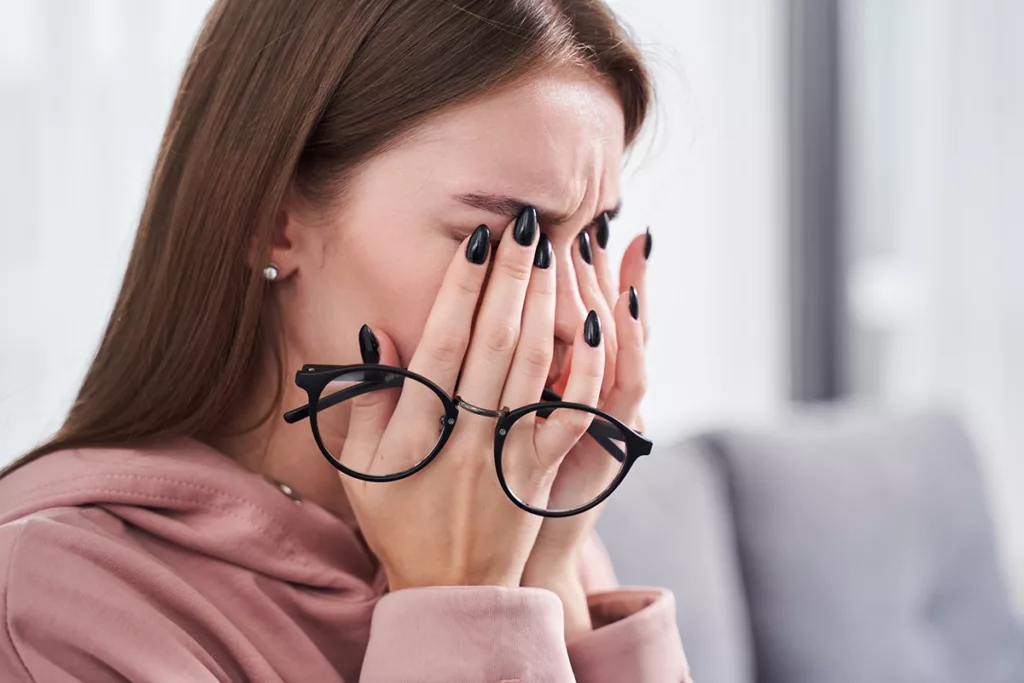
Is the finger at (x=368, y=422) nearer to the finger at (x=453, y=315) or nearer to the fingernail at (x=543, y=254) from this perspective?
the finger at (x=453, y=315)

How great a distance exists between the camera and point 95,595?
83 cm

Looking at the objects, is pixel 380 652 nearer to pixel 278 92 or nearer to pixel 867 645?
pixel 278 92

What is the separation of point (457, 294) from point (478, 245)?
0.05 m

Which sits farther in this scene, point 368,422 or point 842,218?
point 842,218

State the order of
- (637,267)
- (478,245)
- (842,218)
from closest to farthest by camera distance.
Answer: (478,245) < (637,267) < (842,218)

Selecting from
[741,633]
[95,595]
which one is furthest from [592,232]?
[741,633]

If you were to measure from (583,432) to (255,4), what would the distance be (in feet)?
1.64

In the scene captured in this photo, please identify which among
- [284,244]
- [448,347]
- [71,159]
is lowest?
[448,347]

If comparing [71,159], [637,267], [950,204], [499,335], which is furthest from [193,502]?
[950,204]

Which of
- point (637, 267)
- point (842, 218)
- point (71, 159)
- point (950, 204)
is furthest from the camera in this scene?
point (842, 218)

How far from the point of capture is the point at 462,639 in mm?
931

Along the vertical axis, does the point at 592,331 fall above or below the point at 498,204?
below

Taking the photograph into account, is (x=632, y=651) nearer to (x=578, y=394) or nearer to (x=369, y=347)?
(x=578, y=394)

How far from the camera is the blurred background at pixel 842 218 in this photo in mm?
2572
